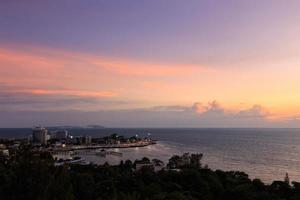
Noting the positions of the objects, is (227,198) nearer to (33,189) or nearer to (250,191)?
(250,191)

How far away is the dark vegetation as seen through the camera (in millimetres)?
13570

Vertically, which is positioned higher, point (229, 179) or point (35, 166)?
point (35, 166)

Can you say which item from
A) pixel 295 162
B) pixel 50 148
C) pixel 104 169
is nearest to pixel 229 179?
pixel 104 169

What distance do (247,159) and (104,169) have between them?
40.4m

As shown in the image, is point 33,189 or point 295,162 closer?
point 33,189

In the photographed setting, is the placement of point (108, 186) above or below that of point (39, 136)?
below

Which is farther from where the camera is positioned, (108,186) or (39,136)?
(39,136)

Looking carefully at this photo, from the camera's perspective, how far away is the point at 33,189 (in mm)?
13234

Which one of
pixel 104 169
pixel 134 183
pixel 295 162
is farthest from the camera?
pixel 295 162

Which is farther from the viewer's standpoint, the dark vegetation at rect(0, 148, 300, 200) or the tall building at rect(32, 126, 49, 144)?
the tall building at rect(32, 126, 49, 144)

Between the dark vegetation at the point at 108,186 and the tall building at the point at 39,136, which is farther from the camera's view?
the tall building at the point at 39,136

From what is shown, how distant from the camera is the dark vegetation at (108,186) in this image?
13570 mm

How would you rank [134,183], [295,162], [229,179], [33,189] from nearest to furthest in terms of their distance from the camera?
1. [33,189]
2. [134,183]
3. [229,179]
4. [295,162]

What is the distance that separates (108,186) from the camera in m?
26.3
